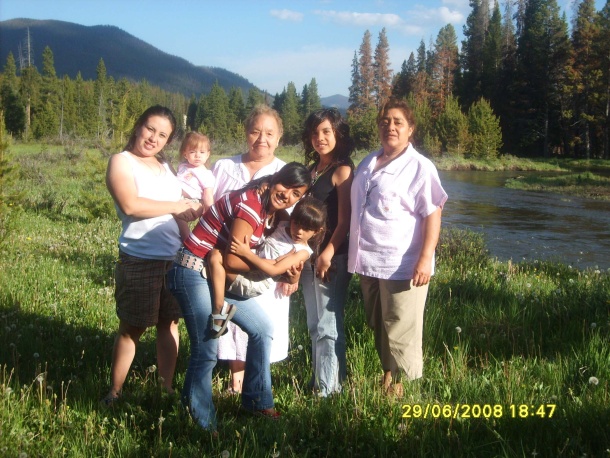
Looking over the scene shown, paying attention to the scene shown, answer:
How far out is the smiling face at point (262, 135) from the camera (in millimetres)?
4102

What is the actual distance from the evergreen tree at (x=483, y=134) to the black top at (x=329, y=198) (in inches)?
2060

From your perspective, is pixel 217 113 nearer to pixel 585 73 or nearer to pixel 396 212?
pixel 585 73

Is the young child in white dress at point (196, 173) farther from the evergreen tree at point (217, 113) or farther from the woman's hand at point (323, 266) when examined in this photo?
the evergreen tree at point (217, 113)

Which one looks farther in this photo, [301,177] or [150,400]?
[150,400]

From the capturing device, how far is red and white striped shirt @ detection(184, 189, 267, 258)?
10.6 ft

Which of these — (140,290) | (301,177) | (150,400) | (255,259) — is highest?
(301,177)

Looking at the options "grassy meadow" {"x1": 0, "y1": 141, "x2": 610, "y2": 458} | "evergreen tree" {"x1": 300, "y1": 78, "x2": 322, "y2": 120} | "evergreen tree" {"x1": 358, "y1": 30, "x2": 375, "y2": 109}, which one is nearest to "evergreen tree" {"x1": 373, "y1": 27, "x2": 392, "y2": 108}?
"evergreen tree" {"x1": 358, "y1": 30, "x2": 375, "y2": 109}

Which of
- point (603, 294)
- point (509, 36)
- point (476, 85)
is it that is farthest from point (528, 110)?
point (603, 294)

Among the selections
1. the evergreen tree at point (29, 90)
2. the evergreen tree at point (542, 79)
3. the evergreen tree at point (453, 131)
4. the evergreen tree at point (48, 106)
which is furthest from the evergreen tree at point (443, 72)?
the evergreen tree at point (29, 90)

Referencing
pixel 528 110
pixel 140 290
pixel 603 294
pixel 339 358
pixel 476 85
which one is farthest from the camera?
pixel 476 85

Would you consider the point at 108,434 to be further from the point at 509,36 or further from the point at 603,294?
the point at 509,36

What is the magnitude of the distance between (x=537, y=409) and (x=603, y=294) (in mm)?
3056

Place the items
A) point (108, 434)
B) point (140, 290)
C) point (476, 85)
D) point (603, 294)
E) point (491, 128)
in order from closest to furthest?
point (108, 434) < point (140, 290) < point (603, 294) < point (491, 128) < point (476, 85)

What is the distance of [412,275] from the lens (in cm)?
372
